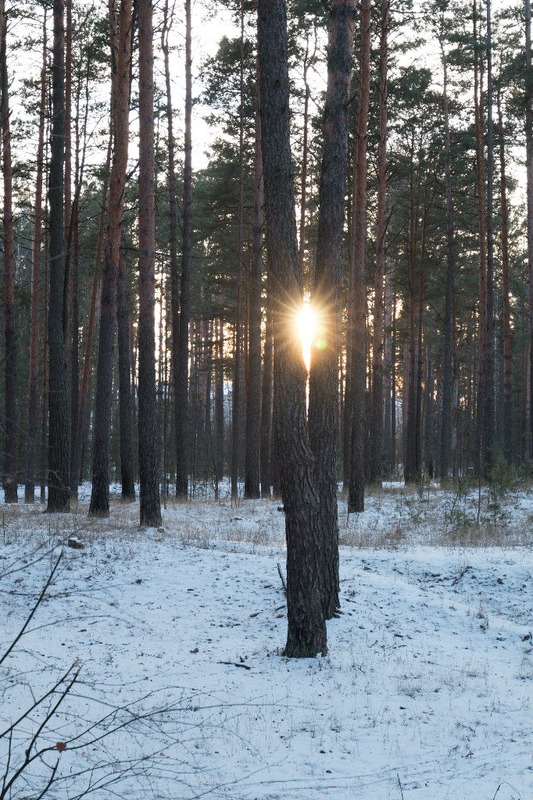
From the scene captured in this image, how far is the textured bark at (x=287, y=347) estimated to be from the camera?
6.15 m

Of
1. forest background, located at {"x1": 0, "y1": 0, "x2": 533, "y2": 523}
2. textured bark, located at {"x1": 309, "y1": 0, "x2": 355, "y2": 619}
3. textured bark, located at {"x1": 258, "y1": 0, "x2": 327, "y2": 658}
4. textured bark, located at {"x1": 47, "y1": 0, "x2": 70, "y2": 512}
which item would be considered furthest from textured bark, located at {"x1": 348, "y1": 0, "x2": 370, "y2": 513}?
textured bark, located at {"x1": 258, "y1": 0, "x2": 327, "y2": 658}

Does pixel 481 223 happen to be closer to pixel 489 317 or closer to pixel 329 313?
pixel 489 317

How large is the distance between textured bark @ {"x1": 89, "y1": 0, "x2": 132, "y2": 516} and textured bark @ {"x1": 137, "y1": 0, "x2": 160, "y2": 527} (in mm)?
1296

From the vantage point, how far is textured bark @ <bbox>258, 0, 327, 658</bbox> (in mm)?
6152

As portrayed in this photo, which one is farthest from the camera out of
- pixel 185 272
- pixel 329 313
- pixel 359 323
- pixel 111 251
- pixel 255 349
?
pixel 255 349

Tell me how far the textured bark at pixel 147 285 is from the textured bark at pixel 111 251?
1.30 metres

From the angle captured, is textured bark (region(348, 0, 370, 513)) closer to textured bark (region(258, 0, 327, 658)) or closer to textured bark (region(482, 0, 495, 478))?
textured bark (region(482, 0, 495, 478))

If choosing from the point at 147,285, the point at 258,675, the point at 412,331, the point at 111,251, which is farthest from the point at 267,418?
the point at 258,675

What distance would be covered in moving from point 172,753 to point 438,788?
5.55 ft

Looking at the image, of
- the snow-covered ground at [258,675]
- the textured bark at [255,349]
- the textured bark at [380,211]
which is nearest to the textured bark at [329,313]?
the snow-covered ground at [258,675]

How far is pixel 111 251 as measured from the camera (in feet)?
44.9

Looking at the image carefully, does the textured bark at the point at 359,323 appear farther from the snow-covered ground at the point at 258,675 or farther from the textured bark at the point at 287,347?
the textured bark at the point at 287,347

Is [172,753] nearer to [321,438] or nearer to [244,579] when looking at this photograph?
[321,438]

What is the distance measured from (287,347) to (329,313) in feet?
2.50
